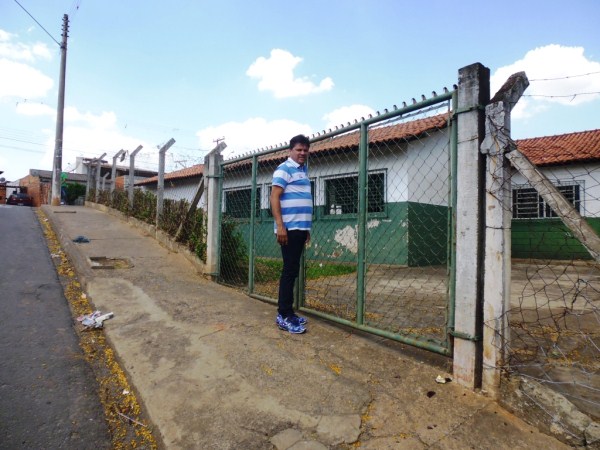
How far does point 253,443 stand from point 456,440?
957 mm

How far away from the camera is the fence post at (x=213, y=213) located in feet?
16.2

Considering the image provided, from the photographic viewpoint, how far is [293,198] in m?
3.03

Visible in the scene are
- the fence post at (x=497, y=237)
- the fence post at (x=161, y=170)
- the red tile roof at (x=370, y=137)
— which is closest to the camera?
the fence post at (x=497, y=237)

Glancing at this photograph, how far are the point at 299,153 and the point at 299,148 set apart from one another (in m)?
0.04

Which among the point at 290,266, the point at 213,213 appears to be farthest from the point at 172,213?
the point at 290,266

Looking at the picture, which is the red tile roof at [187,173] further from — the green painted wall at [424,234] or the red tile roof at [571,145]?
the red tile roof at [571,145]

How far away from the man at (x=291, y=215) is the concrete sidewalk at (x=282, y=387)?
0.21 metres

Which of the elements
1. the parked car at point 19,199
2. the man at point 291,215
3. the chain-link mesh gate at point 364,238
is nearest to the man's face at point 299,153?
the man at point 291,215

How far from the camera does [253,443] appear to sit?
5.68ft

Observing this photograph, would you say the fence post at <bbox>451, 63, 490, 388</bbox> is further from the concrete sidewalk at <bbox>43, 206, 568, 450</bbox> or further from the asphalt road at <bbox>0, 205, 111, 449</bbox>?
the asphalt road at <bbox>0, 205, 111, 449</bbox>

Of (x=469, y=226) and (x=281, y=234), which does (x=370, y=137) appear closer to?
(x=281, y=234)

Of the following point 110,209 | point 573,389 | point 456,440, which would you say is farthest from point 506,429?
point 110,209

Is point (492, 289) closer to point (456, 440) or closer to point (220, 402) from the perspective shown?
point (456, 440)

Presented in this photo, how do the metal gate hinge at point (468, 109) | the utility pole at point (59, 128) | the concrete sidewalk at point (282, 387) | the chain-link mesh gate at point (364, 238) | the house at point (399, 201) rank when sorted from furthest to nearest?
the utility pole at point (59, 128) < the house at point (399, 201) < the chain-link mesh gate at point (364, 238) < the metal gate hinge at point (468, 109) < the concrete sidewalk at point (282, 387)
